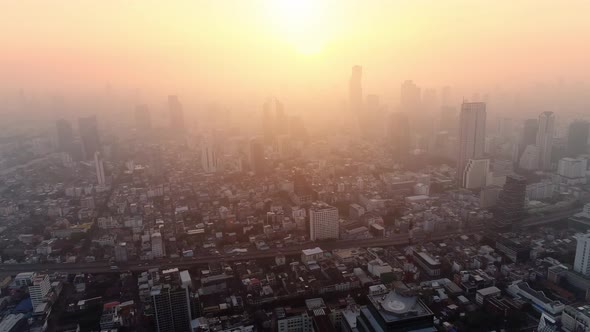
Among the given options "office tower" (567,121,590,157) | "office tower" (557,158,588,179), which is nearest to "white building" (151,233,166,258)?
"office tower" (557,158,588,179)

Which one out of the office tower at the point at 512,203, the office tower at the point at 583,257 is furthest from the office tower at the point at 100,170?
the office tower at the point at 583,257

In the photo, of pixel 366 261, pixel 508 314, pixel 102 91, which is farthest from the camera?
pixel 102 91

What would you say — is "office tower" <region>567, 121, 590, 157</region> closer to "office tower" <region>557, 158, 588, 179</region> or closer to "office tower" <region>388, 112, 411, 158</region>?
"office tower" <region>557, 158, 588, 179</region>

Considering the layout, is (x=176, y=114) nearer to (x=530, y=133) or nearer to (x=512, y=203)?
(x=530, y=133)

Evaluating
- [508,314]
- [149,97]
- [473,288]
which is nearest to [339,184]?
[473,288]

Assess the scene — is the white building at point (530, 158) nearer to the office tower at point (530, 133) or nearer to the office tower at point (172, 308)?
the office tower at point (530, 133)

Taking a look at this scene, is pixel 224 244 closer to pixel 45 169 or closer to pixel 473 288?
pixel 473 288

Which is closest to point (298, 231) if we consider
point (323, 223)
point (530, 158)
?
point (323, 223)
